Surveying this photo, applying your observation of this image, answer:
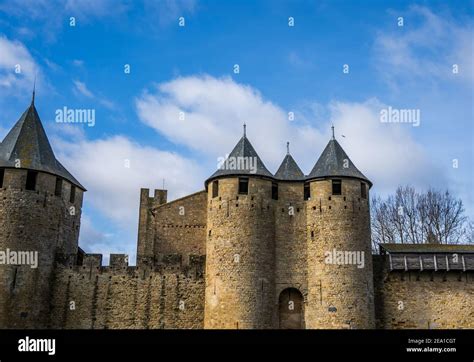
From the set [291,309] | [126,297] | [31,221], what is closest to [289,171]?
[291,309]

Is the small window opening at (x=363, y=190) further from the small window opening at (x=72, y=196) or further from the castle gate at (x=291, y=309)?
the small window opening at (x=72, y=196)

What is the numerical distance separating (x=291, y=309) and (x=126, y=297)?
7.59 meters

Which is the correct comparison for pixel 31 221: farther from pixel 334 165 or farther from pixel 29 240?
pixel 334 165

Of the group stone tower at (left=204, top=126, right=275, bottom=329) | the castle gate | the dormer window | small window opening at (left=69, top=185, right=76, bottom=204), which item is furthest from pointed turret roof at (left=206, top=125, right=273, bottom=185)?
small window opening at (left=69, top=185, right=76, bottom=204)

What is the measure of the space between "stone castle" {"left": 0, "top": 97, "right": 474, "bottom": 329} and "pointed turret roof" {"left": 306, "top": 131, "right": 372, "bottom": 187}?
0.21ft

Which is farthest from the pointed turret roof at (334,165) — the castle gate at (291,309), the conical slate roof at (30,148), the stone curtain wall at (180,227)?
the conical slate roof at (30,148)

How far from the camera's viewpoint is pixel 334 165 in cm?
2836

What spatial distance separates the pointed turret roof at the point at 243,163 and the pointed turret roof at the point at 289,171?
82cm

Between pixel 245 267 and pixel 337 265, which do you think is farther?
pixel 337 265

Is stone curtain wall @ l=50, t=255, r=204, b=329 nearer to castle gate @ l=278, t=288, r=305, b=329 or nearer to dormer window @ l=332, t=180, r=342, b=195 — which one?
castle gate @ l=278, t=288, r=305, b=329

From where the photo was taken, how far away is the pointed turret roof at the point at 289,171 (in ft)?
94.5

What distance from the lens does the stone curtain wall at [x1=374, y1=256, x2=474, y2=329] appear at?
90.3 ft

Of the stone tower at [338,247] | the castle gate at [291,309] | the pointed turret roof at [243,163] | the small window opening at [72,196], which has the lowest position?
the castle gate at [291,309]
